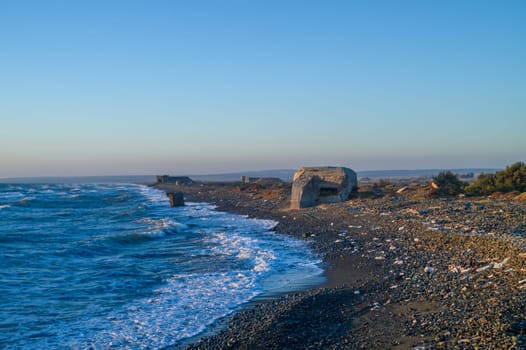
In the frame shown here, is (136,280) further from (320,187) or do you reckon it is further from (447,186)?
(447,186)

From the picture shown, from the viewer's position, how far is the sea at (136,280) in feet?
26.2

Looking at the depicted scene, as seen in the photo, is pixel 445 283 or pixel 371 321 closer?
pixel 371 321

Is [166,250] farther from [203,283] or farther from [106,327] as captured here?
[106,327]

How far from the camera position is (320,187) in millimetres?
28312

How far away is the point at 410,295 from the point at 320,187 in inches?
786

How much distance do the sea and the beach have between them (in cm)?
84

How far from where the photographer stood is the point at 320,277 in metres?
11.4

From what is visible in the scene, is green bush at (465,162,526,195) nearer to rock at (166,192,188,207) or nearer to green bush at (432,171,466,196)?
green bush at (432,171,466,196)

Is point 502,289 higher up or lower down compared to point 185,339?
higher up

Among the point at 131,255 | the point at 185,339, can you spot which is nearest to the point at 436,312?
the point at 185,339

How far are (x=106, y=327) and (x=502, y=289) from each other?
22.7 feet

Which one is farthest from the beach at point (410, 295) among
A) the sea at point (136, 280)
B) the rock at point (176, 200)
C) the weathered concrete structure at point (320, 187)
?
the rock at point (176, 200)

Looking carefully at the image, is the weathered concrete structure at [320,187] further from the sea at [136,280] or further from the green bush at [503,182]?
the green bush at [503,182]

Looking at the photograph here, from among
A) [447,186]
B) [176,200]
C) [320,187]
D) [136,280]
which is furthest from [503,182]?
[176,200]
